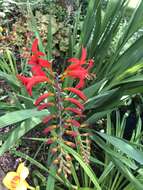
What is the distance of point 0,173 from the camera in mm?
2143

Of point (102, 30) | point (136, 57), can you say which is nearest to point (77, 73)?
point (136, 57)

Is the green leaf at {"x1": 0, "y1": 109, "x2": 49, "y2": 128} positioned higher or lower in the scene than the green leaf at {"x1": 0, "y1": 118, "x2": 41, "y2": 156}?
higher

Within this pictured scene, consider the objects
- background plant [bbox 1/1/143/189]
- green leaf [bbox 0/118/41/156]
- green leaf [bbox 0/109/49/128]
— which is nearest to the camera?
green leaf [bbox 0/109/49/128]

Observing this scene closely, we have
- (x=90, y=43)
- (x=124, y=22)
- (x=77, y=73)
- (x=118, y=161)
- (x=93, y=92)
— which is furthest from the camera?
(x=124, y=22)

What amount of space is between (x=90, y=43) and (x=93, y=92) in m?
0.46

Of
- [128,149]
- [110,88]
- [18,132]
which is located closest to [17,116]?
[18,132]

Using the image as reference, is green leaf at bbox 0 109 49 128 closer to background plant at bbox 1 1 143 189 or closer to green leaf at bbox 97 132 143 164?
background plant at bbox 1 1 143 189

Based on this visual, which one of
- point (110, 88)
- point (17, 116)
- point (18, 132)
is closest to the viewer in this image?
point (17, 116)

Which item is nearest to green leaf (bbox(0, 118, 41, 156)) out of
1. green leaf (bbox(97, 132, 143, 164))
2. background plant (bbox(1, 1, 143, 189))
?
background plant (bbox(1, 1, 143, 189))

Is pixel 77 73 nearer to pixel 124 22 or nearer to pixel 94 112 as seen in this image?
pixel 94 112

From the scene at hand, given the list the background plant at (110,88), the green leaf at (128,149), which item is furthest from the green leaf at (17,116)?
the green leaf at (128,149)

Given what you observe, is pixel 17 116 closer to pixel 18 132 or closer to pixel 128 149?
pixel 18 132

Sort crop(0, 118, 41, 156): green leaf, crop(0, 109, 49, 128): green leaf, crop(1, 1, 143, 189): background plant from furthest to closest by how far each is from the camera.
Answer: crop(1, 1, 143, 189): background plant → crop(0, 118, 41, 156): green leaf → crop(0, 109, 49, 128): green leaf

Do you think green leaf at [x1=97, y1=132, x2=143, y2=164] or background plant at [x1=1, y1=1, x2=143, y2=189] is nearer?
green leaf at [x1=97, y1=132, x2=143, y2=164]
